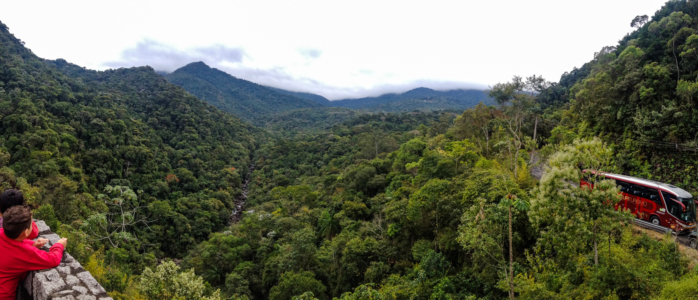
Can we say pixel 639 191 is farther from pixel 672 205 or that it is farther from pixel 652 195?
pixel 672 205

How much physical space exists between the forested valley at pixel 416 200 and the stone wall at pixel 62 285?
21.3 feet

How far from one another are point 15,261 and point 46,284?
0.73 m

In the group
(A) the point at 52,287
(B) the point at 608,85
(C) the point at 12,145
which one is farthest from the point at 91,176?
(B) the point at 608,85

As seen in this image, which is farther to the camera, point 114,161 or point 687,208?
point 114,161

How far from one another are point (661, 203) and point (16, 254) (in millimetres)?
19528

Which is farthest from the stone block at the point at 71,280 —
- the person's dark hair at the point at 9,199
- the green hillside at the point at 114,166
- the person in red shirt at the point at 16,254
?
the green hillside at the point at 114,166

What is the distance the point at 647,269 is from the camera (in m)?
8.65

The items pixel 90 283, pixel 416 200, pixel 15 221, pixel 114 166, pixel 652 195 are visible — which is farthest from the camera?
pixel 114 166

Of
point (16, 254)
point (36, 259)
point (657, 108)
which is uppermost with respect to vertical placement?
point (657, 108)

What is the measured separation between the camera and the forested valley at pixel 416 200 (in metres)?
8.80

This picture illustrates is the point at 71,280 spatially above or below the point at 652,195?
above

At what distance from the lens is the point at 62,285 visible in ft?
13.8

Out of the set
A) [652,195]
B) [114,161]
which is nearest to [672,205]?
[652,195]

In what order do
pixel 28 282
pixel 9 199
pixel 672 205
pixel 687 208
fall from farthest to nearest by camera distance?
pixel 672 205, pixel 687 208, pixel 28 282, pixel 9 199
